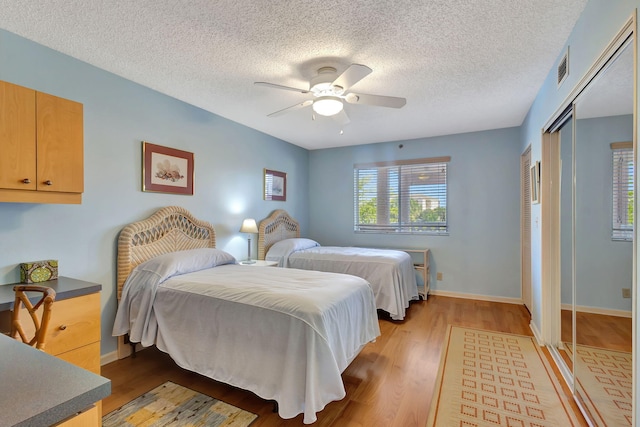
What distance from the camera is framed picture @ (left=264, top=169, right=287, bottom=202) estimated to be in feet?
15.4

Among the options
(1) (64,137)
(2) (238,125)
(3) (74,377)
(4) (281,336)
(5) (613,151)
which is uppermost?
(2) (238,125)

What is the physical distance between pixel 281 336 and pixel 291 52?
1974mm

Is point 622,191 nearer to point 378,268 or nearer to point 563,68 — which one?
point 563,68

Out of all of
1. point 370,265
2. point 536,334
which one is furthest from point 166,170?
point 536,334

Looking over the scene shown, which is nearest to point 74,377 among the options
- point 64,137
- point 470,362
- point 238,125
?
point 64,137

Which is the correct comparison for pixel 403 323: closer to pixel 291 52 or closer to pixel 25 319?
pixel 291 52

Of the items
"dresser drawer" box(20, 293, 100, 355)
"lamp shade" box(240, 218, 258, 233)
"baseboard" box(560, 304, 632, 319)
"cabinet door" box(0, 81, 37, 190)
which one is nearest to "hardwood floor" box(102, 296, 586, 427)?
"dresser drawer" box(20, 293, 100, 355)

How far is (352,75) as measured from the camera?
2201mm

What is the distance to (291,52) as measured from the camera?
7.56 feet

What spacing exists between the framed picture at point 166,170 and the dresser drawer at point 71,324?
1.26m

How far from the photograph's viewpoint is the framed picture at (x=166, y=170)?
3.00 m

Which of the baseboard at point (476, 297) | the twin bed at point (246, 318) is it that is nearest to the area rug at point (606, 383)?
the twin bed at point (246, 318)

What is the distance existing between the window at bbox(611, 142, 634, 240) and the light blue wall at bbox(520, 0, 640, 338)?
55 cm

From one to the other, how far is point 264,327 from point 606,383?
1.94 metres
